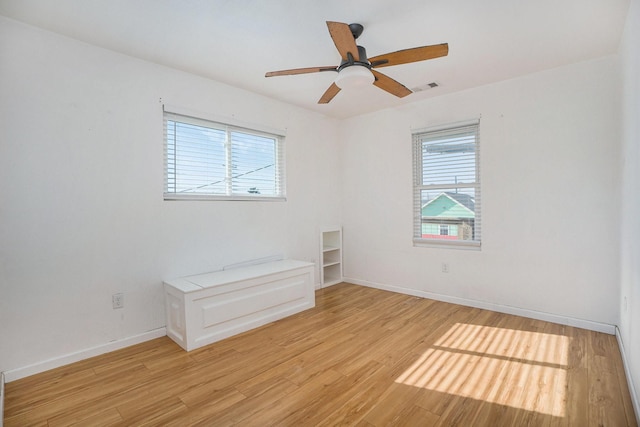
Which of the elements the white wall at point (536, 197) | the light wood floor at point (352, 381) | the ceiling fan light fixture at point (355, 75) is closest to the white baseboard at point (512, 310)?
the white wall at point (536, 197)

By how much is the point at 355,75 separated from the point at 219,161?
1.90 m

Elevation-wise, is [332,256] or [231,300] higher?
[332,256]

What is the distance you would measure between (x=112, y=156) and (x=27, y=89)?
682 millimetres

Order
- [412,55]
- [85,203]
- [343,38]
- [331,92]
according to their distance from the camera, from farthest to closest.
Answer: [331,92] < [85,203] < [412,55] < [343,38]

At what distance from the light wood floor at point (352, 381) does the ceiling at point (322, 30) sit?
8.36ft

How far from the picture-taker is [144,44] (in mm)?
2574

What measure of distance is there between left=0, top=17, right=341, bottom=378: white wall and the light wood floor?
39 cm

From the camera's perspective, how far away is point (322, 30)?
2.38m

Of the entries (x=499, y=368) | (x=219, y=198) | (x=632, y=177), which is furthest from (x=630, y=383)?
(x=219, y=198)

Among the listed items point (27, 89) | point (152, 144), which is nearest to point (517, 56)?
point (152, 144)

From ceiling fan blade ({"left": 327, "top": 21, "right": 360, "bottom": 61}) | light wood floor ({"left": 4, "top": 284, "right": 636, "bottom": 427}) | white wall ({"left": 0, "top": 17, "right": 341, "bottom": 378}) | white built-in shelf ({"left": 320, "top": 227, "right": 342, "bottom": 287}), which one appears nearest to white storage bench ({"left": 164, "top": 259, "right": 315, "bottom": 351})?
light wood floor ({"left": 4, "top": 284, "right": 636, "bottom": 427})

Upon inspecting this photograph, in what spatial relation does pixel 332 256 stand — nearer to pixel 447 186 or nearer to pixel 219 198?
pixel 447 186

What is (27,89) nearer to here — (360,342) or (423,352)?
(360,342)

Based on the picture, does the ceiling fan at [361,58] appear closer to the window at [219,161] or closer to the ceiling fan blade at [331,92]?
the ceiling fan blade at [331,92]
